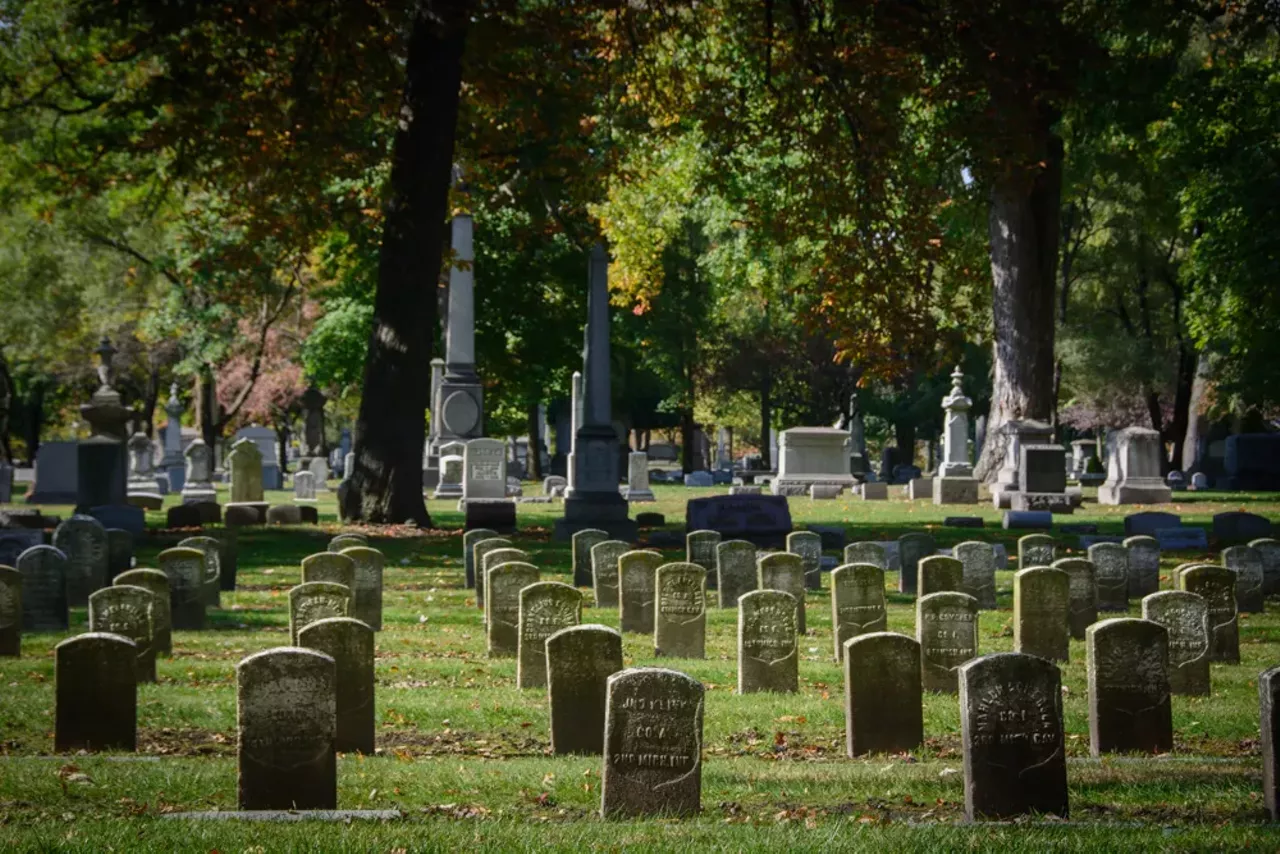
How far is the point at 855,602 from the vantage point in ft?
40.4

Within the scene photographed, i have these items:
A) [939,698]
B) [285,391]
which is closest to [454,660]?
[939,698]

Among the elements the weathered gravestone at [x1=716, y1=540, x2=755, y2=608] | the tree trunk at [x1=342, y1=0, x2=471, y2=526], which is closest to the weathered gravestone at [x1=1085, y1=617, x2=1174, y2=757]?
the weathered gravestone at [x1=716, y1=540, x2=755, y2=608]

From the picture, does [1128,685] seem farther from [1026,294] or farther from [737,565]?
[1026,294]

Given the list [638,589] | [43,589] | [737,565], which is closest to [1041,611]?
[638,589]

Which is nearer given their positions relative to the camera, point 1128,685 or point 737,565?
point 1128,685

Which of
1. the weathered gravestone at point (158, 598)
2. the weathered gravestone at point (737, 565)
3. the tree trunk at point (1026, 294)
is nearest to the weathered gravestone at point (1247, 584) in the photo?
the weathered gravestone at point (737, 565)

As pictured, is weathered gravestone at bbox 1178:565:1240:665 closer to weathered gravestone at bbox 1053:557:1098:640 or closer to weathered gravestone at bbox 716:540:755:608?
weathered gravestone at bbox 1053:557:1098:640

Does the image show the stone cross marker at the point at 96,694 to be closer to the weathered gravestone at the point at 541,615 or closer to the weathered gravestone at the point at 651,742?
the weathered gravestone at the point at 651,742

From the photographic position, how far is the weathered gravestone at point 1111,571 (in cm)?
1473

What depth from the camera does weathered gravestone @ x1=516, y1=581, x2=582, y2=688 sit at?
10.9 m

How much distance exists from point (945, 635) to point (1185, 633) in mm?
1626

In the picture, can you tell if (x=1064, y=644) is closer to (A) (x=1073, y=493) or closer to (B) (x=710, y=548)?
(B) (x=710, y=548)

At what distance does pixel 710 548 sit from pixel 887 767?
8658 millimetres

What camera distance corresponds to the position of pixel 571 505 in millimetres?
24688
